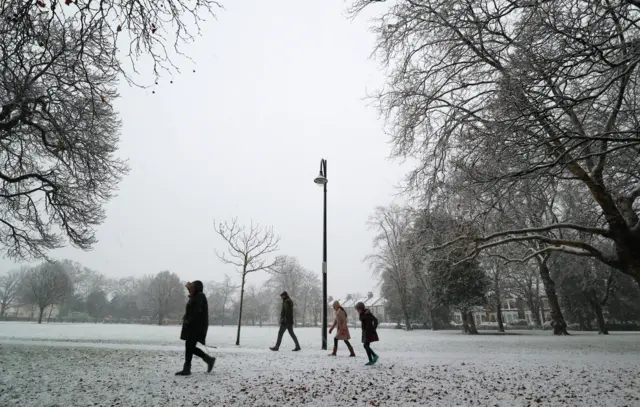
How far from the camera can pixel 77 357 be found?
8.36 m

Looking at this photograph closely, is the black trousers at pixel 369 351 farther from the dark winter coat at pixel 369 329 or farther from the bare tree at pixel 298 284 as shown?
the bare tree at pixel 298 284

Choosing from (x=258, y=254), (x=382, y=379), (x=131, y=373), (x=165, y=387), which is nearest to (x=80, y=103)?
(x=131, y=373)

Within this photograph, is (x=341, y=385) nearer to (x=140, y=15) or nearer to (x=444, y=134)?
(x=140, y=15)

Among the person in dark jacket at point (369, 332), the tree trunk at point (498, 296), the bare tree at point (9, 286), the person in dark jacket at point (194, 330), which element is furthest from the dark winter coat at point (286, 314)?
the bare tree at point (9, 286)

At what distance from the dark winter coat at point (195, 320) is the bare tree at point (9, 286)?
86242 millimetres

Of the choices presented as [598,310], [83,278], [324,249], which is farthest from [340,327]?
[83,278]

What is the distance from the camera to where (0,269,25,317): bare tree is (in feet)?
225

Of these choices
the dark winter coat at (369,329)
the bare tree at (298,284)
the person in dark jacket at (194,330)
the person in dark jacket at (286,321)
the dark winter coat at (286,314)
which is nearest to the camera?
the person in dark jacket at (194,330)

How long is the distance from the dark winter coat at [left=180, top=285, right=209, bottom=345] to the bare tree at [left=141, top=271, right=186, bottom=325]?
2246 inches

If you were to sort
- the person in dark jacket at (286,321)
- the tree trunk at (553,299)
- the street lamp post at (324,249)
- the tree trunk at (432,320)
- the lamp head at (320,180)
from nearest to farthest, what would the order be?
the person in dark jacket at (286,321), the street lamp post at (324,249), the lamp head at (320,180), the tree trunk at (553,299), the tree trunk at (432,320)

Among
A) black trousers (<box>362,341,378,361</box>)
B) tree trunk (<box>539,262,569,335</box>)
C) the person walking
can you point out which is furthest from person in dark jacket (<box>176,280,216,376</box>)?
tree trunk (<box>539,262,569,335</box>)

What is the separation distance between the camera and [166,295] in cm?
5925

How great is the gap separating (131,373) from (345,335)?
5.42m

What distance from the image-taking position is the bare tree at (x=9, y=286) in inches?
2704
